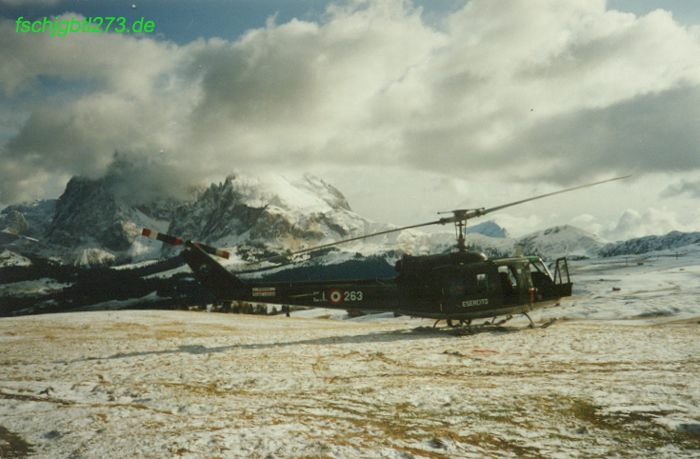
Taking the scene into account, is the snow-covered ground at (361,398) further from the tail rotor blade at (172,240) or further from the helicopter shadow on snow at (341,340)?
the tail rotor blade at (172,240)

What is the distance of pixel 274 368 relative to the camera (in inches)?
417

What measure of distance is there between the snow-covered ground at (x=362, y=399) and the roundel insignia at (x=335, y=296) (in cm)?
372

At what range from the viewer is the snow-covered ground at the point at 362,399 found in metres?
5.49

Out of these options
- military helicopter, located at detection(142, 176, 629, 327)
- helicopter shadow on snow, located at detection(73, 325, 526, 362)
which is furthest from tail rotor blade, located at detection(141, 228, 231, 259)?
helicopter shadow on snow, located at detection(73, 325, 526, 362)

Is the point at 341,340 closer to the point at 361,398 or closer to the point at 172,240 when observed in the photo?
the point at 172,240

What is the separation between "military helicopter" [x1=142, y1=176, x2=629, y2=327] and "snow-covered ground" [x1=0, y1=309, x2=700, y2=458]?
3.48m

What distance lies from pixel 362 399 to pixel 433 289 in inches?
432

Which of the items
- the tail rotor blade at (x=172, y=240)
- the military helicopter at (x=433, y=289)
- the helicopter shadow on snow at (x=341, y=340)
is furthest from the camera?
the military helicopter at (x=433, y=289)

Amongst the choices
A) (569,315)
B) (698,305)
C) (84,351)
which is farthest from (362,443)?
(698,305)

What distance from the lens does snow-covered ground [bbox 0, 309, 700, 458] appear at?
216 inches

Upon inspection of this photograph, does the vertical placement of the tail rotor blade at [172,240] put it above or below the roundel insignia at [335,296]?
above

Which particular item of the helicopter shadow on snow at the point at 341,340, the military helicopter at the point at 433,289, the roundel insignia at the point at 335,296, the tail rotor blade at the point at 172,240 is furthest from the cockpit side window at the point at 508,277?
the tail rotor blade at the point at 172,240

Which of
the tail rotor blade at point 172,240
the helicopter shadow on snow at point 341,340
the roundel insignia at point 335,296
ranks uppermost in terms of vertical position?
the tail rotor blade at point 172,240

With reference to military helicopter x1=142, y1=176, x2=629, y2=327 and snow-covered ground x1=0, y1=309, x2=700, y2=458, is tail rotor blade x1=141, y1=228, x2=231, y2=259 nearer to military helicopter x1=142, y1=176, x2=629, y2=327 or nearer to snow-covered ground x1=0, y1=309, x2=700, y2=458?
military helicopter x1=142, y1=176, x2=629, y2=327
